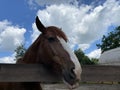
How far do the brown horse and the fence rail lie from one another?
10 cm

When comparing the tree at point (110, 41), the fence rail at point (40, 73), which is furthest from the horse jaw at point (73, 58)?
the tree at point (110, 41)

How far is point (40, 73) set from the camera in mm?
2939

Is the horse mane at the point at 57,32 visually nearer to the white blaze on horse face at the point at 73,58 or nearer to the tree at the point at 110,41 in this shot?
the white blaze on horse face at the point at 73,58

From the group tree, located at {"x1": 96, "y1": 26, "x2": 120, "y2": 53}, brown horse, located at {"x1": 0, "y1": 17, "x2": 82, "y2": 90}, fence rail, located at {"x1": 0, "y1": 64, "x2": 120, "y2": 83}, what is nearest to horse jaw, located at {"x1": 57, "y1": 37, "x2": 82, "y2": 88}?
brown horse, located at {"x1": 0, "y1": 17, "x2": 82, "y2": 90}

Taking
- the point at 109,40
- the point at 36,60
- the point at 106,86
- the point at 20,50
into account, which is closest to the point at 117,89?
the point at 106,86

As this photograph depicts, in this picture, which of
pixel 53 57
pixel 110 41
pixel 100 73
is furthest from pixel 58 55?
pixel 110 41

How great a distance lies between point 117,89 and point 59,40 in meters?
2.45

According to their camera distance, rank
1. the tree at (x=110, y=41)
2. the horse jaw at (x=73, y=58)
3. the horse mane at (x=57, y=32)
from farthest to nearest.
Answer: the tree at (x=110, y=41)
the horse mane at (x=57, y=32)
the horse jaw at (x=73, y=58)

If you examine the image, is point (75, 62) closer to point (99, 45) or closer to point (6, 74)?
point (6, 74)

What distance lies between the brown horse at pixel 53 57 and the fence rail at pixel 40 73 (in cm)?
10

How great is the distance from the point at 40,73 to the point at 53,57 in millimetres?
243

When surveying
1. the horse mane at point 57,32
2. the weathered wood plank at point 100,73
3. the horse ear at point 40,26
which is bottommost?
the weathered wood plank at point 100,73

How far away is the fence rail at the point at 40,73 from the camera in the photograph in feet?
9.21

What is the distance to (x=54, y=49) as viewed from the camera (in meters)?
3.09
